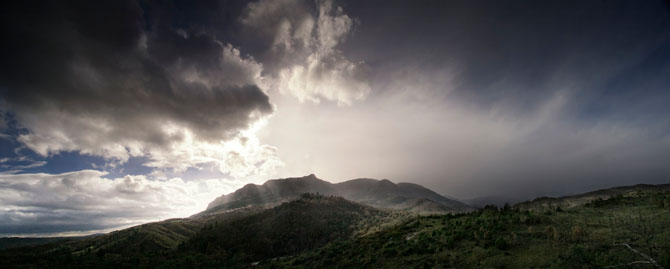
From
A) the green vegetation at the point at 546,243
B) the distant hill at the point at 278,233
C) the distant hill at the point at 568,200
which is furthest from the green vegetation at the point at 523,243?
the distant hill at the point at 278,233

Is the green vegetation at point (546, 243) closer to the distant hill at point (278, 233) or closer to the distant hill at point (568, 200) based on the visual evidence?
the distant hill at point (568, 200)

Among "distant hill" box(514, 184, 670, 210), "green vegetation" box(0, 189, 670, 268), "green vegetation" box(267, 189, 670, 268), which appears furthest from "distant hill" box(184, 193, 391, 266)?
"green vegetation" box(267, 189, 670, 268)

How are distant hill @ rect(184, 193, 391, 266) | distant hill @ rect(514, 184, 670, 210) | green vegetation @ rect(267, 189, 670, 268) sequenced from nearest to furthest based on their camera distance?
green vegetation @ rect(267, 189, 670, 268) → distant hill @ rect(514, 184, 670, 210) → distant hill @ rect(184, 193, 391, 266)

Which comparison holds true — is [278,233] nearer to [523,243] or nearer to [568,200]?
[523,243]

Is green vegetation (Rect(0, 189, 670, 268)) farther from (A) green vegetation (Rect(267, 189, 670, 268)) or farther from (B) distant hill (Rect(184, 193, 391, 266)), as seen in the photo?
(B) distant hill (Rect(184, 193, 391, 266))

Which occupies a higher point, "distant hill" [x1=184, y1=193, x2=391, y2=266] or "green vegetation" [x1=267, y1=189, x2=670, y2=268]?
"green vegetation" [x1=267, y1=189, x2=670, y2=268]

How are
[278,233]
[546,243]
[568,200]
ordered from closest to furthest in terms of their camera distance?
1. [546,243]
2. [568,200]
3. [278,233]

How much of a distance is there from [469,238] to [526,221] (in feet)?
18.9

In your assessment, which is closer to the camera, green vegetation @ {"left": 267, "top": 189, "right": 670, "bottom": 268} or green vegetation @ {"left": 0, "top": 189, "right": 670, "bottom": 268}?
green vegetation @ {"left": 267, "top": 189, "right": 670, "bottom": 268}

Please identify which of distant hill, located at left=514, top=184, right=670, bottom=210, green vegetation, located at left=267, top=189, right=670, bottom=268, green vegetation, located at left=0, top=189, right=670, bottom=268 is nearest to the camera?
green vegetation, located at left=267, top=189, right=670, bottom=268

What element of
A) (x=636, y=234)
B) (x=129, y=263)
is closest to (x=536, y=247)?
(x=636, y=234)

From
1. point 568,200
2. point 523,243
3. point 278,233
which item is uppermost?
point 523,243

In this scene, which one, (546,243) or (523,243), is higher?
(546,243)

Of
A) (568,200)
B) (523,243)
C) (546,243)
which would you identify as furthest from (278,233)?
(568,200)
